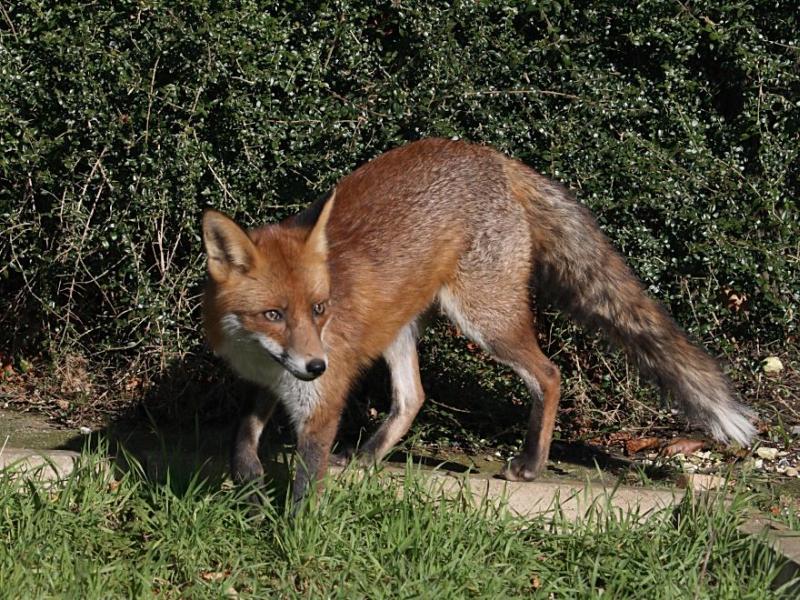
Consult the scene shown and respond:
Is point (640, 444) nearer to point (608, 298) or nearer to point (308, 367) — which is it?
point (608, 298)

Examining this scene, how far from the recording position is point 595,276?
4832 millimetres

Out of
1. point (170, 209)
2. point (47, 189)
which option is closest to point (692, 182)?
point (170, 209)

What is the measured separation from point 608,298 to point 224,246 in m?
1.79

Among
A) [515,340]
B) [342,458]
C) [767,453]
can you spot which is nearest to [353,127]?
[515,340]

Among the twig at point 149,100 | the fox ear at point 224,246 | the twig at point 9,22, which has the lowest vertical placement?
the fox ear at point 224,246

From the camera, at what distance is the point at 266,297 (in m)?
3.97

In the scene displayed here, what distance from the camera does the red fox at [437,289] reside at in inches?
163

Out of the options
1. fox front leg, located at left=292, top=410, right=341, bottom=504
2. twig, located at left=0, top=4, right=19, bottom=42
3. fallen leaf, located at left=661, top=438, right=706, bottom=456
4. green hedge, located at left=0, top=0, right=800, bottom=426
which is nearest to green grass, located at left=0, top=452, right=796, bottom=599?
fox front leg, located at left=292, top=410, right=341, bottom=504

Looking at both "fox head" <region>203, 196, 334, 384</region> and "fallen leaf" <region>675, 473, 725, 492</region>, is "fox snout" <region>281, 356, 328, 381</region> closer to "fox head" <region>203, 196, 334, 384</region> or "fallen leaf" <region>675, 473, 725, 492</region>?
"fox head" <region>203, 196, 334, 384</region>

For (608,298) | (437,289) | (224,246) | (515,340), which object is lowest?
(515,340)

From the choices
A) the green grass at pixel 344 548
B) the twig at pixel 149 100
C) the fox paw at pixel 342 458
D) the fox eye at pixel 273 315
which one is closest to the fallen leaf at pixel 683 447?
the green grass at pixel 344 548

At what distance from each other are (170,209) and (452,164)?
4.47ft

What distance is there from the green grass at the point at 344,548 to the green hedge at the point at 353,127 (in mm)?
1372

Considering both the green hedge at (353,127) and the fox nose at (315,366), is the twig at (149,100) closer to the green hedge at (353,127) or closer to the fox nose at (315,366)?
the green hedge at (353,127)
